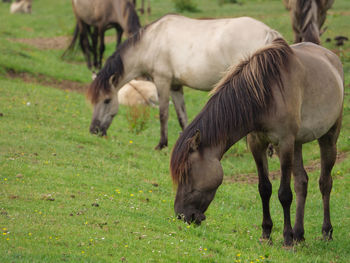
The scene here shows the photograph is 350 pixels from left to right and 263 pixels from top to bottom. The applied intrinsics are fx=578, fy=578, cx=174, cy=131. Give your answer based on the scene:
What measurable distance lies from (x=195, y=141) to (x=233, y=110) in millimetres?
507

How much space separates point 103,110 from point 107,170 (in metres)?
2.87

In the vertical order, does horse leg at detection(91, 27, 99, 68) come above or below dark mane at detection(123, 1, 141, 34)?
below

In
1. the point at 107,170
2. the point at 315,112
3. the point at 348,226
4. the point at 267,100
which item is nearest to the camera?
the point at 267,100

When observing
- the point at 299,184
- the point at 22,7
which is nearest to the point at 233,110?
the point at 299,184

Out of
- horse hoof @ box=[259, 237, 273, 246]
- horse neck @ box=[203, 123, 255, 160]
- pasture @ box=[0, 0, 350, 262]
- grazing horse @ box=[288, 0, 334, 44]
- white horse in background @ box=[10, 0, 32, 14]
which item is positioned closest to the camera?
pasture @ box=[0, 0, 350, 262]

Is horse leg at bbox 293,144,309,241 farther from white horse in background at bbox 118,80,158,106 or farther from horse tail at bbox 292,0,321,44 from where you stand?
white horse in background at bbox 118,80,158,106

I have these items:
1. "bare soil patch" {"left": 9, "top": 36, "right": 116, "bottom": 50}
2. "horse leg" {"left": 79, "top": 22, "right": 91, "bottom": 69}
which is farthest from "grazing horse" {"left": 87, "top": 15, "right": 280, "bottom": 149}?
"bare soil patch" {"left": 9, "top": 36, "right": 116, "bottom": 50}

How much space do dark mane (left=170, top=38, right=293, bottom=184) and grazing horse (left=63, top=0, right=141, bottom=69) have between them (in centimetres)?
1130

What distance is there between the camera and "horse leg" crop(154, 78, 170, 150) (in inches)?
438

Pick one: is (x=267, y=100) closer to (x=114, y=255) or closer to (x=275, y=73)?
(x=275, y=73)

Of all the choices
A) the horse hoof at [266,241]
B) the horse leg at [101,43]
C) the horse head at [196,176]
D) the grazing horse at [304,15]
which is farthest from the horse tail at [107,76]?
the horse leg at [101,43]

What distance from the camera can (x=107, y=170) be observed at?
8.93 m

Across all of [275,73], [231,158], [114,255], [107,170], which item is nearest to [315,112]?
[275,73]

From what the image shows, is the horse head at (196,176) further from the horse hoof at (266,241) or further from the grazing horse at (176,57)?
the grazing horse at (176,57)
